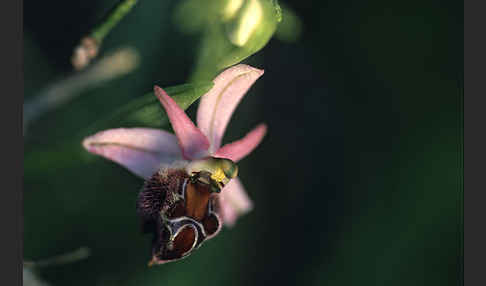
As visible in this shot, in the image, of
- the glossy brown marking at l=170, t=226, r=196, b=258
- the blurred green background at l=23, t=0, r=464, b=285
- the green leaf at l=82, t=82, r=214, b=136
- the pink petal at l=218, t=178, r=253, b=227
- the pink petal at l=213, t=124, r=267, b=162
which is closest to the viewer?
the green leaf at l=82, t=82, r=214, b=136

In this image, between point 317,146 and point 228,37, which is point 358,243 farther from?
point 228,37

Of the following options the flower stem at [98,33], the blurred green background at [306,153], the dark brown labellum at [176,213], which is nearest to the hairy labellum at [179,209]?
the dark brown labellum at [176,213]

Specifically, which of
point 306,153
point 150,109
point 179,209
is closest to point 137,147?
point 150,109

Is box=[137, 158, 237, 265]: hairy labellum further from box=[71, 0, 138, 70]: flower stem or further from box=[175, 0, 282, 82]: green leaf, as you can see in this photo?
box=[71, 0, 138, 70]: flower stem

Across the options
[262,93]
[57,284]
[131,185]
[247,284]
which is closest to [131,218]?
[131,185]

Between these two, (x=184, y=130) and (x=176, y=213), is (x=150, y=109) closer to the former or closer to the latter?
(x=184, y=130)

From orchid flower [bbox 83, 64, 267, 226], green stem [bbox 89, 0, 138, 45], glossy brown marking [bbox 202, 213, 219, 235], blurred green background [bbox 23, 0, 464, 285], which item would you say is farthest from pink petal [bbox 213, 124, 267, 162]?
blurred green background [bbox 23, 0, 464, 285]

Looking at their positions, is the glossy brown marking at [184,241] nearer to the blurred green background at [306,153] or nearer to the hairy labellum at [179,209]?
the hairy labellum at [179,209]
